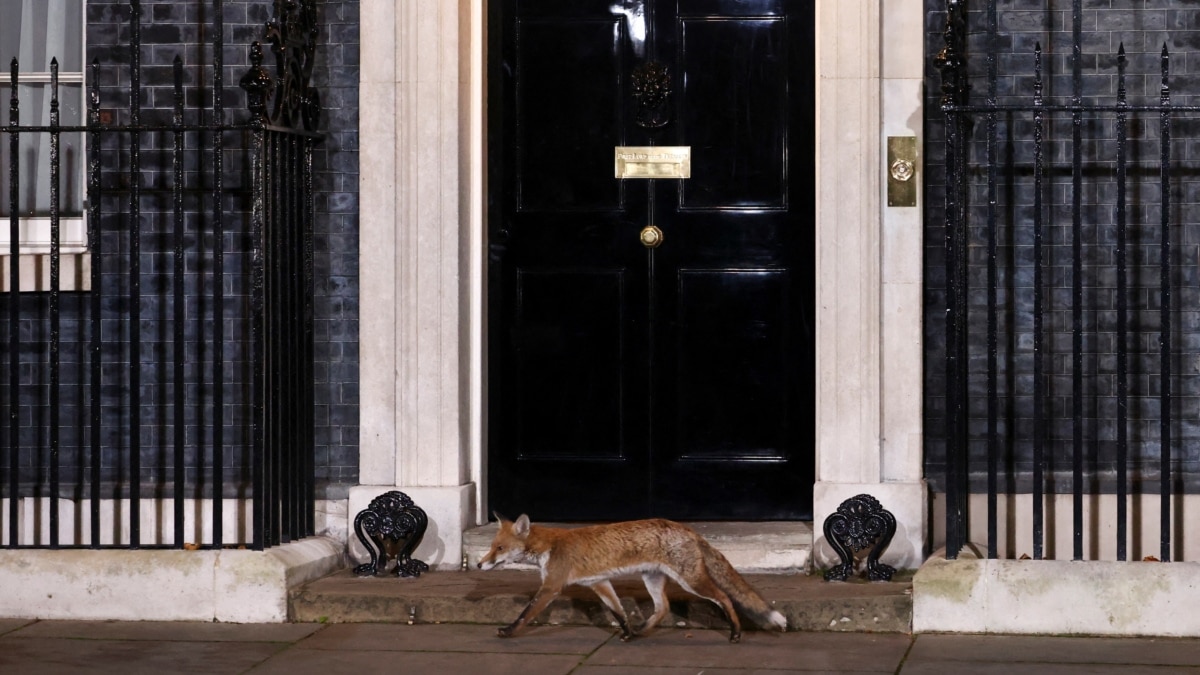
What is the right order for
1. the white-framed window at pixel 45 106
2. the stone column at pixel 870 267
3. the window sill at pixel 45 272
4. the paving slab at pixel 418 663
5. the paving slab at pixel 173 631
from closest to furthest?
the paving slab at pixel 418 663 < the paving slab at pixel 173 631 < the stone column at pixel 870 267 < the window sill at pixel 45 272 < the white-framed window at pixel 45 106

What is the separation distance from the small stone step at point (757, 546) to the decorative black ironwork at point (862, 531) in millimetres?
312

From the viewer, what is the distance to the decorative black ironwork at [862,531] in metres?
6.88

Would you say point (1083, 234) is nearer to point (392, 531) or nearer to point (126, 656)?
point (392, 531)

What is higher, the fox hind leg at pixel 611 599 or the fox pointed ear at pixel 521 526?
the fox pointed ear at pixel 521 526

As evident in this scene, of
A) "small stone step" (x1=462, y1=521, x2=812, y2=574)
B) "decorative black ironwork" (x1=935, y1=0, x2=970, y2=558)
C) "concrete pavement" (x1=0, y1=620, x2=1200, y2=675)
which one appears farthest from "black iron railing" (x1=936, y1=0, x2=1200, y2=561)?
"concrete pavement" (x1=0, y1=620, x2=1200, y2=675)

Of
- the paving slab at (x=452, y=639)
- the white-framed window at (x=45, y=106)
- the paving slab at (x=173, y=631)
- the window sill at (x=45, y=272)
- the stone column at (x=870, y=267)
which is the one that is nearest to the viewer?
the paving slab at (x=452, y=639)

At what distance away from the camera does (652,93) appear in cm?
763

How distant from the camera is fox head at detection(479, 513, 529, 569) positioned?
6172mm

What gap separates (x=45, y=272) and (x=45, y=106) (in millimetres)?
880

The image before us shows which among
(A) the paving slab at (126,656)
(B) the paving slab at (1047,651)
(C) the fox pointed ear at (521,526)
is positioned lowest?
(A) the paving slab at (126,656)

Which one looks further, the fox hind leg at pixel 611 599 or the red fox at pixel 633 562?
the fox hind leg at pixel 611 599

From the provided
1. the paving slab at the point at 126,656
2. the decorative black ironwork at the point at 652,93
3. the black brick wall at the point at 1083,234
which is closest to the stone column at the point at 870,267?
the black brick wall at the point at 1083,234

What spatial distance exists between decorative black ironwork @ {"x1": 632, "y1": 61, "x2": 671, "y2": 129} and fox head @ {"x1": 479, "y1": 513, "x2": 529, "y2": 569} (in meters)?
2.30

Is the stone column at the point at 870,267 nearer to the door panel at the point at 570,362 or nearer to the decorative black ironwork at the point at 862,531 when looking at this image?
the decorative black ironwork at the point at 862,531
